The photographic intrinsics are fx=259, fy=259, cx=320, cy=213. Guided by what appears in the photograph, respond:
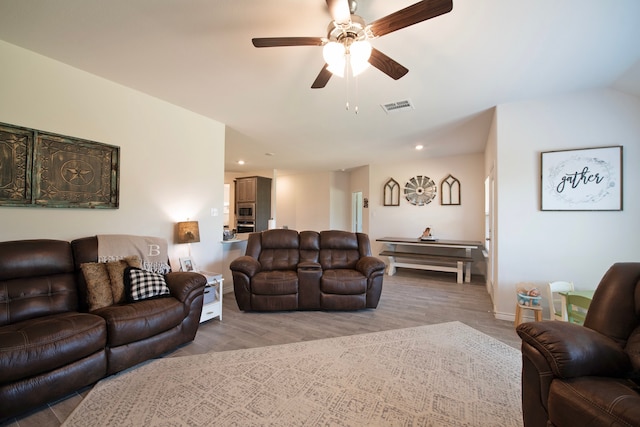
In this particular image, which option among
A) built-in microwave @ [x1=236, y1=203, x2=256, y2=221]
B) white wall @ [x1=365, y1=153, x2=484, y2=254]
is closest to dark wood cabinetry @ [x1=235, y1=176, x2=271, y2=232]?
built-in microwave @ [x1=236, y1=203, x2=256, y2=221]

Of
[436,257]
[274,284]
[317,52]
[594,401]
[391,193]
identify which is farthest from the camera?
[391,193]

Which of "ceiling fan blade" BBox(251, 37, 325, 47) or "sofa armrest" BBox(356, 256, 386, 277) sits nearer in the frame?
"ceiling fan blade" BBox(251, 37, 325, 47)

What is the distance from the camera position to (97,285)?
7.07 ft

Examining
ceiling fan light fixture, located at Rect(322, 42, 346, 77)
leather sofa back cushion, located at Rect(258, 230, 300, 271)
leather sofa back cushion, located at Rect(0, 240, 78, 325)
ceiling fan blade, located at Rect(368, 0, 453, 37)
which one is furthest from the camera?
leather sofa back cushion, located at Rect(258, 230, 300, 271)

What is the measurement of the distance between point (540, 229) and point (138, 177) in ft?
15.1

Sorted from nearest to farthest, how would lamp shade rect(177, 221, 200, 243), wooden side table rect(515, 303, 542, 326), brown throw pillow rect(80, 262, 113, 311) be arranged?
brown throw pillow rect(80, 262, 113, 311) → wooden side table rect(515, 303, 542, 326) → lamp shade rect(177, 221, 200, 243)

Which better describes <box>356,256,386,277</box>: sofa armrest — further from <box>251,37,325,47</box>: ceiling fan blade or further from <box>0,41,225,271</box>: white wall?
<box>251,37,325,47</box>: ceiling fan blade

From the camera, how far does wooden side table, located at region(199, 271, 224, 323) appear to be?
2.91 m

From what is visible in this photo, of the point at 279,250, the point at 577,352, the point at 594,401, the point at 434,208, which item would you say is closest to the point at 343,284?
the point at 279,250

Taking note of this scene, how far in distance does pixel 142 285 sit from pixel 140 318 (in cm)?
35

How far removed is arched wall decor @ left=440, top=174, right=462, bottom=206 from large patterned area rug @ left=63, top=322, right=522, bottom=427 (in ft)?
12.6

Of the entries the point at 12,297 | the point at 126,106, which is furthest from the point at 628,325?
the point at 126,106

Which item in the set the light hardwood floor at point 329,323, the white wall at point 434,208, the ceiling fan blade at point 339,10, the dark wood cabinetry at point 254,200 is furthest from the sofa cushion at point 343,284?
the dark wood cabinetry at point 254,200

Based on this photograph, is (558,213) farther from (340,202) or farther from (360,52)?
(340,202)
